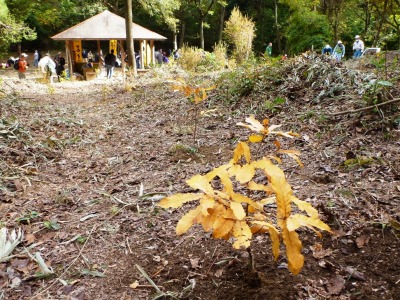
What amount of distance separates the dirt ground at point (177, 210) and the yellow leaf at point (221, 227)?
1.58 ft

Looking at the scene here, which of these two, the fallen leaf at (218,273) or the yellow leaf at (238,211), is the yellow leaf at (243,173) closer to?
the yellow leaf at (238,211)

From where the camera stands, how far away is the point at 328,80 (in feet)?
15.7

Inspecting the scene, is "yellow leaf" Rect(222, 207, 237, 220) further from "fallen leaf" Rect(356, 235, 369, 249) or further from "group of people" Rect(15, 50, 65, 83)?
"group of people" Rect(15, 50, 65, 83)

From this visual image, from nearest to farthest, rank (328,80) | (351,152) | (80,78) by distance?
1. (351,152)
2. (328,80)
3. (80,78)

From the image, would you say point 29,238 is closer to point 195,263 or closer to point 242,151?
point 195,263

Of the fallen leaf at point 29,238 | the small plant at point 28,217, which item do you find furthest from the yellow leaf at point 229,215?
the small plant at point 28,217

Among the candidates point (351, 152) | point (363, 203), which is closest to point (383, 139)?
point (351, 152)

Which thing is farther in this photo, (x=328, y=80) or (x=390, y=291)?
(x=328, y=80)

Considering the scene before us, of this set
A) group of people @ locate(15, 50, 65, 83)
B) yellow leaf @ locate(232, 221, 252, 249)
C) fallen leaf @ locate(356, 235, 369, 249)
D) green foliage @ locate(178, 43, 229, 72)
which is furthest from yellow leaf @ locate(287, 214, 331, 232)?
group of people @ locate(15, 50, 65, 83)

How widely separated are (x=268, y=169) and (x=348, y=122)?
2840 millimetres

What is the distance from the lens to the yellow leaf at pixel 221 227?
47.6 inches

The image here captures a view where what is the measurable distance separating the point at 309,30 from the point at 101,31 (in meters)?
10.7

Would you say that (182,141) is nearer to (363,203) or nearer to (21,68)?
(363,203)

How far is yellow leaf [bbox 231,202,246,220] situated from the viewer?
113 centimetres
